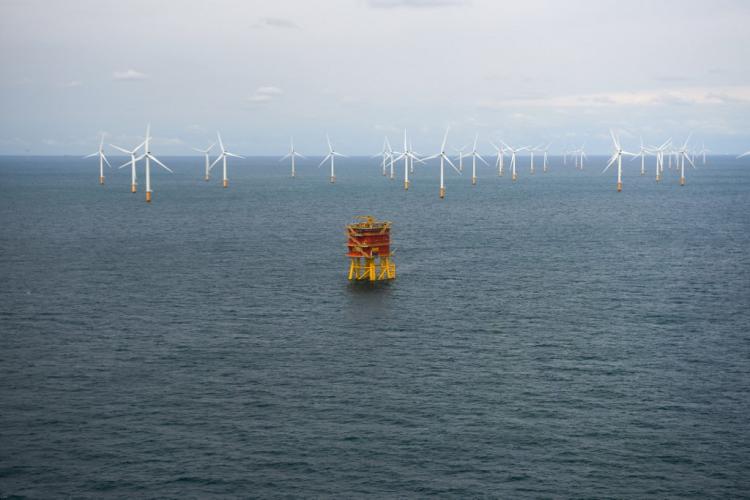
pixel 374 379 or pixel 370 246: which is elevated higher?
pixel 370 246

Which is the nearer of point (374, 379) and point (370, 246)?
point (374, 379)

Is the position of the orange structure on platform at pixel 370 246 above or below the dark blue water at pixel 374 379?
above

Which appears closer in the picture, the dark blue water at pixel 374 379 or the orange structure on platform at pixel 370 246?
the dark blue water at pixel 374 379

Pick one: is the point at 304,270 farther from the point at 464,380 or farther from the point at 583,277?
the point at 464,380
